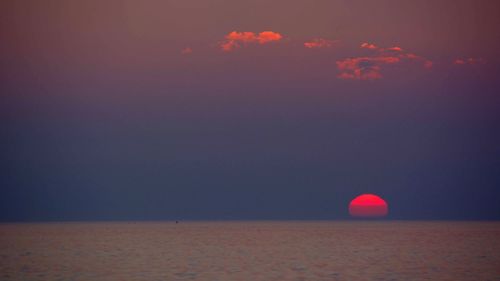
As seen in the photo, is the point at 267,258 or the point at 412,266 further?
the point at 267,258

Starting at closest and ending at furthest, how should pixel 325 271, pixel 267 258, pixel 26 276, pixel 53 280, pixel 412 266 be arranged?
pixel 53 280 → pixel 26 276 → pixel 325 271 → pixel 412 266 → pixel 267 258

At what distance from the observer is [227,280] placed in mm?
44875

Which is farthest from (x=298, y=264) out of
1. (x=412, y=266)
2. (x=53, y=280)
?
(x=53, y=280)

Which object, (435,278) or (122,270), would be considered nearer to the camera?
(435,278)

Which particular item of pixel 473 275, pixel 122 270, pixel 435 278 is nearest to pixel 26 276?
pixel 122 270

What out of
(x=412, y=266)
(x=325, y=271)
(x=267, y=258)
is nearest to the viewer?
→ (x=325, y=271)

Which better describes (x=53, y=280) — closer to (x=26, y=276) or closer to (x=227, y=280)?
(x=26, y=276)

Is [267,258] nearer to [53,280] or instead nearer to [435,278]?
[435,278]

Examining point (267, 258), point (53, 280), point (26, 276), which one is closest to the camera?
point (53, 280)

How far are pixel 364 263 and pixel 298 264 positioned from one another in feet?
20.8

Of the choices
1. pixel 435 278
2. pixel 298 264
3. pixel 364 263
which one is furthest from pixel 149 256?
pixel 435 278

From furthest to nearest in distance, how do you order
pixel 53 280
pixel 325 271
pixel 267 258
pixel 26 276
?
pixel 267 258
pixel 325 271
pixel 26 276
pixel 53 280

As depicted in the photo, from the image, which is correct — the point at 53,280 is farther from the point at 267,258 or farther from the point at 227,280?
the point at 267,258

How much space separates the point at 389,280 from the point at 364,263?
47.9ft
